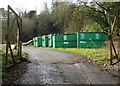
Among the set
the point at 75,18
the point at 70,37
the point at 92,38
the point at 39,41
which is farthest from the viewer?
the point at 39,41

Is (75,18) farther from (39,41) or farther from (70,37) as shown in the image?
(39,41)

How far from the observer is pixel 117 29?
29.8ft

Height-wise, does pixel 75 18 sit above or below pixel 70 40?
above

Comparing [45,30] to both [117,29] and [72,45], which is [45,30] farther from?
[117,29]

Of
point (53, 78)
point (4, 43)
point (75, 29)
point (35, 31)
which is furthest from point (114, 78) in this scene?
point (35, 31)

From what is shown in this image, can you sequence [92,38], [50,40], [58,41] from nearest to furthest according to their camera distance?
[92,38] → [58,41] → [50,40]

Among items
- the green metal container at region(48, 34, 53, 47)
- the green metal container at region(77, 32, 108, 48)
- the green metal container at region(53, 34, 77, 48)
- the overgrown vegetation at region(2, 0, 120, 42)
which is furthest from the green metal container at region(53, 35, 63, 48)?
the green metal container at region(77, 32, 108, 48)

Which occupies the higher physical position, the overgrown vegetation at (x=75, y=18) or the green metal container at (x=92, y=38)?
the overgrown vegetation at (x=75, y=18)

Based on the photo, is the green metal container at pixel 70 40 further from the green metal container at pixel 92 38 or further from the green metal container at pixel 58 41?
the green metal container at pixel 92 38

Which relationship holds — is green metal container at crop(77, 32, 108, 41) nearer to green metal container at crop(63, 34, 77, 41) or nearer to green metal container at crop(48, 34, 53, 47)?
green metal container at crop(63, 34, 77, 41)

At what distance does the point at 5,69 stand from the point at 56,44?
1511cm

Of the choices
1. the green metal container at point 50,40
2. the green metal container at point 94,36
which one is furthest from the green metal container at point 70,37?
the green metal container at point 50,40

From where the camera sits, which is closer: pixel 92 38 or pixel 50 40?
pixel 92 38

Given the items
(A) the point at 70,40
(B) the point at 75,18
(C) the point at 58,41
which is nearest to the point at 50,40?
(C) the point at 58,41
